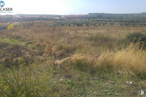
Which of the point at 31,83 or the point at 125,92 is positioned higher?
the point at 31,83

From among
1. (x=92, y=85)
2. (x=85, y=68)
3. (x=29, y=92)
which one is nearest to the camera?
(x=29, y=92)

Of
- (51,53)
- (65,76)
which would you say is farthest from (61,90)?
(51,53)

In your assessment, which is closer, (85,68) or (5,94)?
(5,94)

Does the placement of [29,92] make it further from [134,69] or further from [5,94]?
[134,69]

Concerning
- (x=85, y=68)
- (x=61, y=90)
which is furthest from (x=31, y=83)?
(x=85, y=68)

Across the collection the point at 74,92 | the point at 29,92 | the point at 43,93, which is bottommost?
the point at 74,92

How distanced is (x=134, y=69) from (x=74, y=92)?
89.9 inches

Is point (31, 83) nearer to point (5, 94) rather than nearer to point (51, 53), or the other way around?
point (5, 94)

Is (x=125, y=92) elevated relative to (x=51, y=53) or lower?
lower

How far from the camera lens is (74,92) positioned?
280cm

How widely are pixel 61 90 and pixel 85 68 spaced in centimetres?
149

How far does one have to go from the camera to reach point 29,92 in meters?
2.18

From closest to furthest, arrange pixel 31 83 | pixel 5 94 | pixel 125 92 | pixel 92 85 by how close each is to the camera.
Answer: pixel 5 94 < pixel 31 83 < pixel 125 92 < pixel 92 85

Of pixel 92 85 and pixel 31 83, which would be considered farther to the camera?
pixel 92 85
